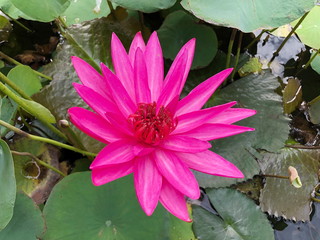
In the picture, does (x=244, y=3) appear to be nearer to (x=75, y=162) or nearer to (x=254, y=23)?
(x=254, y=23)

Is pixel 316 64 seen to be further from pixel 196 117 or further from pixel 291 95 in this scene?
pixel 196 117

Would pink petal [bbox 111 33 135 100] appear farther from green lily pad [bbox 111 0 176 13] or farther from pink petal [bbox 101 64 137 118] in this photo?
green lily pad [bbox 111 0 176 13]

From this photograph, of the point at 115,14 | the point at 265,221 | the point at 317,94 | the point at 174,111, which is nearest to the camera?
the point at 174,111

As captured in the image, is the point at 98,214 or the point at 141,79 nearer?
the point at 141,79

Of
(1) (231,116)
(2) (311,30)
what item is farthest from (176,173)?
(2) (311,30)

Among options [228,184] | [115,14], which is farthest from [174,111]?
[115,14]

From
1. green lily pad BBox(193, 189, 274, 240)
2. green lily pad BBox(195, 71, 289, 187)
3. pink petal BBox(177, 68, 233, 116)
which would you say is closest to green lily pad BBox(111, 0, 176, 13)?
pink petal BBox(177, 68, 233, 116)
